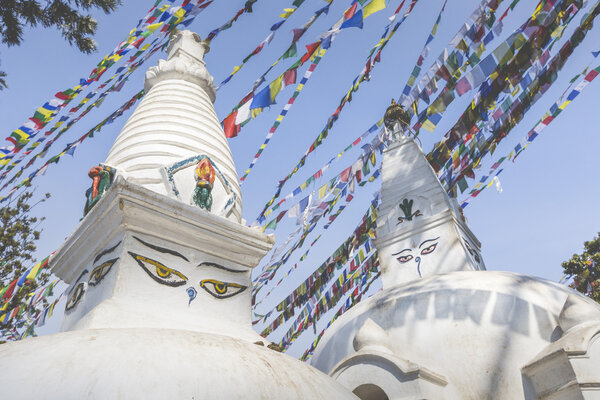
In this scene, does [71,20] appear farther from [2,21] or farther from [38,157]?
[38,157]

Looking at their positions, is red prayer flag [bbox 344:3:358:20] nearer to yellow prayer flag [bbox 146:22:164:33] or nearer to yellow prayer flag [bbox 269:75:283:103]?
yellow prayer flag [bbox 269:75:283:103]

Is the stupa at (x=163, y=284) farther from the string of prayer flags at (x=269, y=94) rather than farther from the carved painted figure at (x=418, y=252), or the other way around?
the carved painted figure at (x=418, y=252)

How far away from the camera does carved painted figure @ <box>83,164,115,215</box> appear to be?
12.7 ft

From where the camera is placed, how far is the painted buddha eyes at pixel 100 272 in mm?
3274

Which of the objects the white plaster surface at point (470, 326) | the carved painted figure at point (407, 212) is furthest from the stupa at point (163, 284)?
the carved painted figure at point (407, 212)

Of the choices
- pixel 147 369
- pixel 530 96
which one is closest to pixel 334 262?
pixel 530 96

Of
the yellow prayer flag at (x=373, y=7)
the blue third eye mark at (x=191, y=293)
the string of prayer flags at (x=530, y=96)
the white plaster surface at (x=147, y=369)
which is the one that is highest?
the yellow prayer flag at (x=373, y=7)

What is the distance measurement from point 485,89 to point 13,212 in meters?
13.1

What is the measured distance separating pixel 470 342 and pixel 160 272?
3052 millimetres

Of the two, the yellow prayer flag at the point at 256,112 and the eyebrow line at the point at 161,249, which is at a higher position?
the yellow prayer flag at the point at 256,112

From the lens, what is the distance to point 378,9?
15.5 ft

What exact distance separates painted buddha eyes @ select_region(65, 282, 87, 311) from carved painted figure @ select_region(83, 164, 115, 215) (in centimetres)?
75

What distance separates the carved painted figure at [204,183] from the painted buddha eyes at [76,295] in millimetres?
1171

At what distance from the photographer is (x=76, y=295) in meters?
3.63
